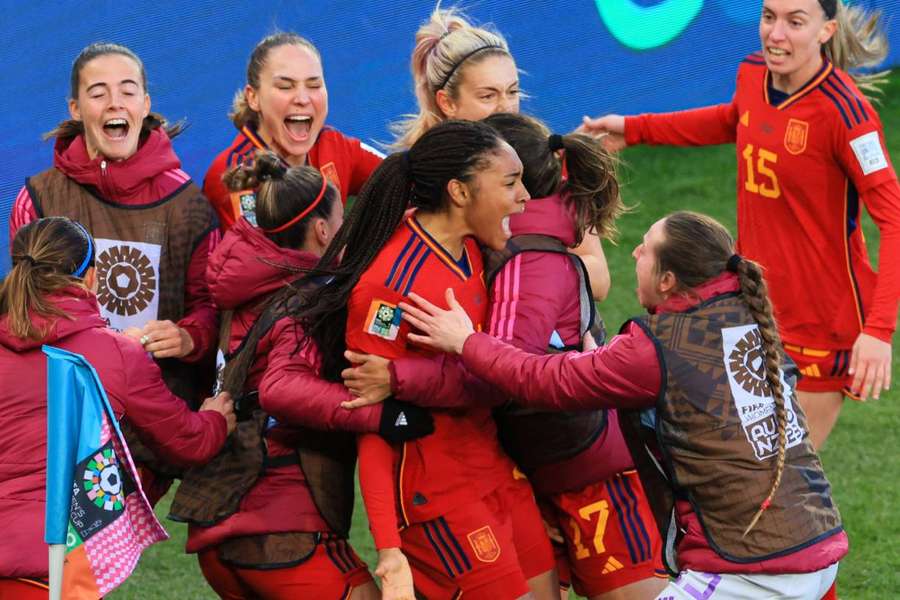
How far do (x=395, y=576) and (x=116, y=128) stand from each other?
6.50ft

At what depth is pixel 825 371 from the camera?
5.75m

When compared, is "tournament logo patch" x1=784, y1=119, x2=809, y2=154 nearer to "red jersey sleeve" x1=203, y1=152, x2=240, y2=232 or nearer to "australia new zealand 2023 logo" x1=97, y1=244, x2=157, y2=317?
"red jersey sleeve" x1=203, y1=152, x2=240, y2=232

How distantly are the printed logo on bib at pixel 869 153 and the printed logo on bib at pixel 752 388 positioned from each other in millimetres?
1911

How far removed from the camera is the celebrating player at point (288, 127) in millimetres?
5219

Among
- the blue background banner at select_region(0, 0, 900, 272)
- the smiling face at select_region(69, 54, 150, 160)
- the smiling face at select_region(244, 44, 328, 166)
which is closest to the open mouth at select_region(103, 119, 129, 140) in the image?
the smiling face at select_region(69, 54, 150, 160)

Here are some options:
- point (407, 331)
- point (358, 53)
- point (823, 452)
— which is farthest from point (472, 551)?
point (358, 53)

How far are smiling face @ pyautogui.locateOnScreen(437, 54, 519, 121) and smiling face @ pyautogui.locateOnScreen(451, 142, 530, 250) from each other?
1061 mm

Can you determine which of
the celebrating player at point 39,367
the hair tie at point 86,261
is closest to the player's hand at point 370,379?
the celebrating player at point 39,367

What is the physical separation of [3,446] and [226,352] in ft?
2.57

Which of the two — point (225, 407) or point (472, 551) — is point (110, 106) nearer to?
point (225, 407)

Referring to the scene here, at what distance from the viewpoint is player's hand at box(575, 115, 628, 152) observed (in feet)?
20.6

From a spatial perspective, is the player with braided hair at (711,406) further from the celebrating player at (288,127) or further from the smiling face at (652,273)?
the celebrating player at (288,127)

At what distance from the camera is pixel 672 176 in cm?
1048

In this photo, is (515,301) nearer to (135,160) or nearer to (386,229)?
(386,229)
